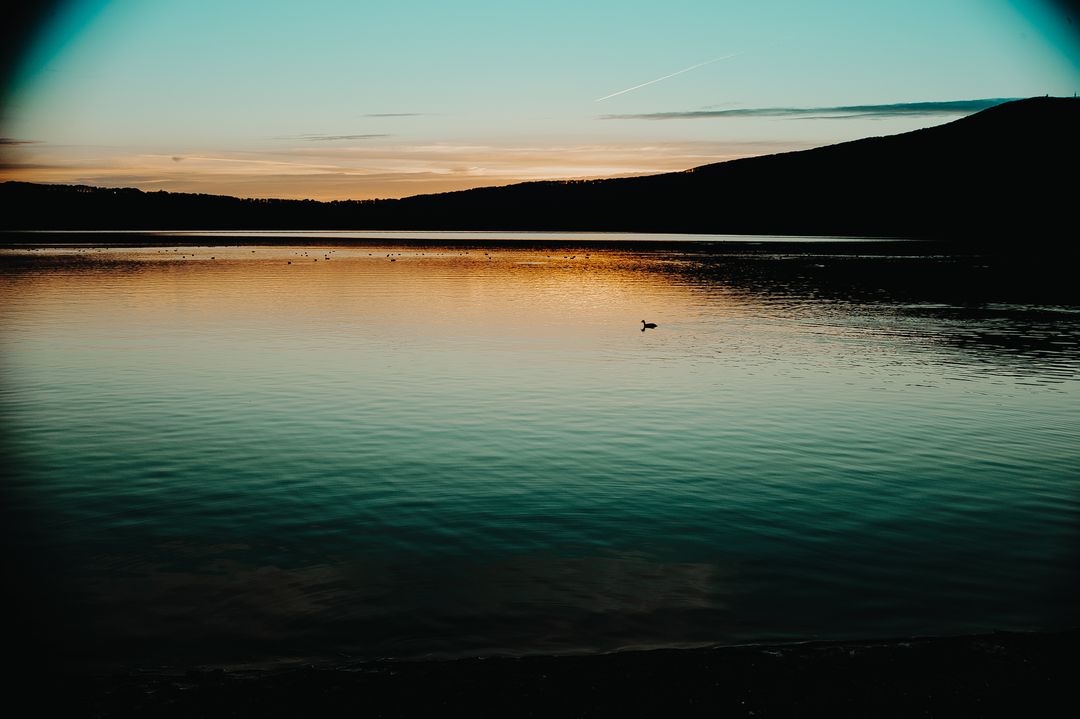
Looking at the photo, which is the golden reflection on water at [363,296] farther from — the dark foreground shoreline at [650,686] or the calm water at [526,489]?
the dark foreground shoreline at [650,686]

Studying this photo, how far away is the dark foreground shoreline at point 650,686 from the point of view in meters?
9.06

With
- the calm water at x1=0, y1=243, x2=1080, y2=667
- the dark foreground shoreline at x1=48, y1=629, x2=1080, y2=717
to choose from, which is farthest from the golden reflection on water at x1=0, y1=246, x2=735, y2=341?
the dark foreground shoreline at x1=48, y1=629, x2=1080, y2=717

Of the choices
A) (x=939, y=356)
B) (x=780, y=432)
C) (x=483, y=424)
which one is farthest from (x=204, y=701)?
(x=939, y=356)

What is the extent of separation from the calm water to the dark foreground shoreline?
110cm

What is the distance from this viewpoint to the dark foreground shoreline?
906cm

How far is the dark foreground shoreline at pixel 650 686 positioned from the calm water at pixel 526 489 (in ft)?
3.62

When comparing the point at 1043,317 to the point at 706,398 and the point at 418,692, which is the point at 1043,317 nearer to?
the point at 706,398

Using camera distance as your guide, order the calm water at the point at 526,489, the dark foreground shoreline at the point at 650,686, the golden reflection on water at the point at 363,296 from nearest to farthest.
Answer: the dark foreground shoreline at the point at 650,686 → the calm water at the point at 526,489 → the golden reflection on water at the point at 363,296

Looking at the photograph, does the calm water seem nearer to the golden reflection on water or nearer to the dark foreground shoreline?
the dark foreground shoreline

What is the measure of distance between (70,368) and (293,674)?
3078 cm

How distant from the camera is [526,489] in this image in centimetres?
1908

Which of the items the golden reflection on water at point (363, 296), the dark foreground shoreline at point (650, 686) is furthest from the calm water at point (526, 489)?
the golden reflection on water at point (363, 296)

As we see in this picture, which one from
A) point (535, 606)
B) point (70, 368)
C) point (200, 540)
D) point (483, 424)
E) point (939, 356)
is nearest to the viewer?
point (535, 606)

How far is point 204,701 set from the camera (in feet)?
30.3
